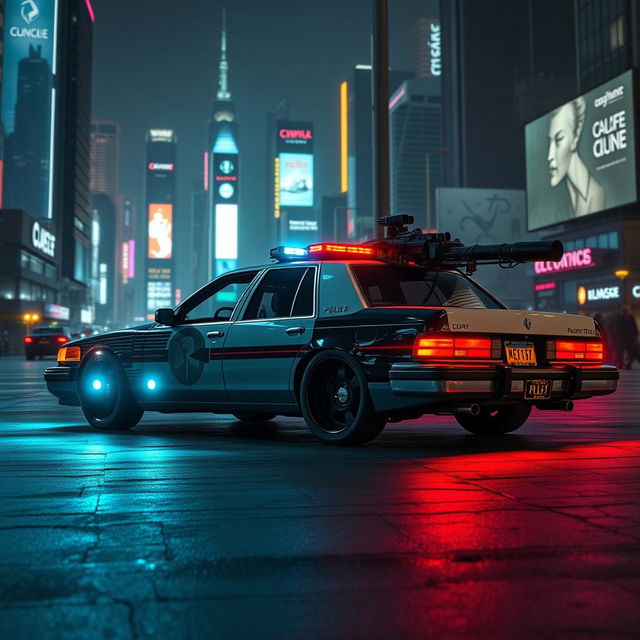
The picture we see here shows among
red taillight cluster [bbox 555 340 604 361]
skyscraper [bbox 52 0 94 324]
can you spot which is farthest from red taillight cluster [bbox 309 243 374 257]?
skyscraper [bbox 52 0 94 324]

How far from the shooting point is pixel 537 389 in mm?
7262

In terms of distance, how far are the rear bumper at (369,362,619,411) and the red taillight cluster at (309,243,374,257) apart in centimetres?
142

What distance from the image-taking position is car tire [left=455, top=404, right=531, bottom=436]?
8.64 metres

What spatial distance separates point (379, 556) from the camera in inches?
143

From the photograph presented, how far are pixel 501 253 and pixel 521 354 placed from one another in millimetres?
1128

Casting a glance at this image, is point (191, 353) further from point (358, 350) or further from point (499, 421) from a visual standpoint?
point (499, 421)

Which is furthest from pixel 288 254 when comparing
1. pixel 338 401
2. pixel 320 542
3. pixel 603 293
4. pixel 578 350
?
pixel 603 293

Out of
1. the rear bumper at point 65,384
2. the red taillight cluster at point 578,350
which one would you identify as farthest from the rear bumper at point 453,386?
the rear bumper at point 65,384

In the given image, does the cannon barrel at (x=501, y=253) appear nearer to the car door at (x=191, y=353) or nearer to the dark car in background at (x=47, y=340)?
the car door at (x=191, y=353)

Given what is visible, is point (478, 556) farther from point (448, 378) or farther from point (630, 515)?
point (448, 378)

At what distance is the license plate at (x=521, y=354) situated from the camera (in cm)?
722

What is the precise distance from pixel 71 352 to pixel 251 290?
2363mm

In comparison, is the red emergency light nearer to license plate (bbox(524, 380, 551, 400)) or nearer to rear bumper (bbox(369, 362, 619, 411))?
rear bumper (bbox(369, 362, 619, 411))

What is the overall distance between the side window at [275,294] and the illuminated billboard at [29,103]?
12130 centimetres
